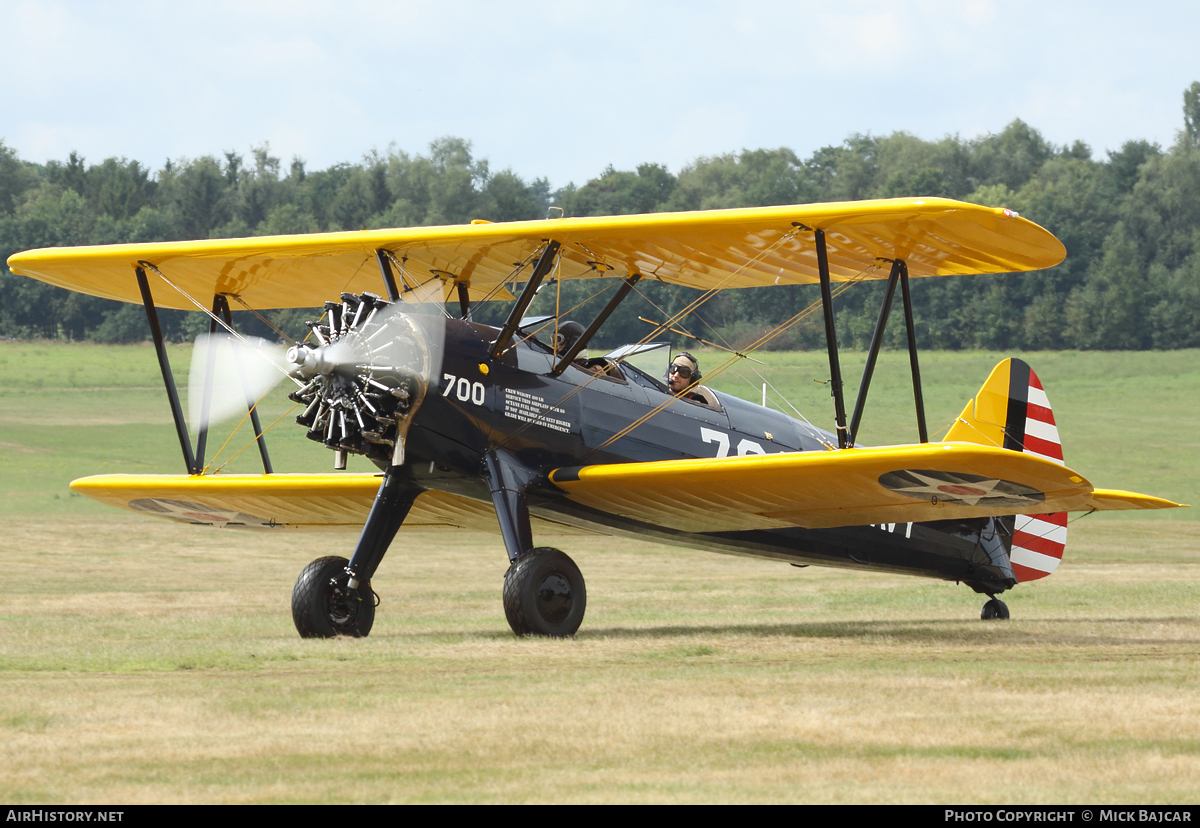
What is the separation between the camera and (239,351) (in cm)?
1115

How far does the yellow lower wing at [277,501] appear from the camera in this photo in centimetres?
1209

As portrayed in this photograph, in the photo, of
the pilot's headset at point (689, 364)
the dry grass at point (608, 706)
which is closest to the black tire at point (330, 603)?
the dry grass at point (608, 706)

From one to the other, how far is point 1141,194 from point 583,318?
131 feet

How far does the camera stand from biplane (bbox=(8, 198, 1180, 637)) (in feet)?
31.2

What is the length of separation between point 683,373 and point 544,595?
2917 mm

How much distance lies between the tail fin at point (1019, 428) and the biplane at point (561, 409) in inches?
21.5

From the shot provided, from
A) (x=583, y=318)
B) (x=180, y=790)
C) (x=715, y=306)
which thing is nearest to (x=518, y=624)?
(x=180, y=790)

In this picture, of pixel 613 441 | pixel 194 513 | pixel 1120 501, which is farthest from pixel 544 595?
pixel 194 513

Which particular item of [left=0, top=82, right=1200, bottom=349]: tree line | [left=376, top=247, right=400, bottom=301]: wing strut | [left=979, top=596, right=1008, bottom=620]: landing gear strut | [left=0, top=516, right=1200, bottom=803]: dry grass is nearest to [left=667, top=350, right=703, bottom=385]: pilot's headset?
[left=0, top=516, right=1200, bottom=803]: dry grass

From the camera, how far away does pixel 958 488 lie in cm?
1010

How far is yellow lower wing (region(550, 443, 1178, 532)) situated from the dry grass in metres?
0.90

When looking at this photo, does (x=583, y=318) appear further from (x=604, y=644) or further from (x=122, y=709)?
(x=122, y=709)

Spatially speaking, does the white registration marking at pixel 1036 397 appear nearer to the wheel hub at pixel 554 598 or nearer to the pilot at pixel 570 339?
the pilot at pixel 570 339
